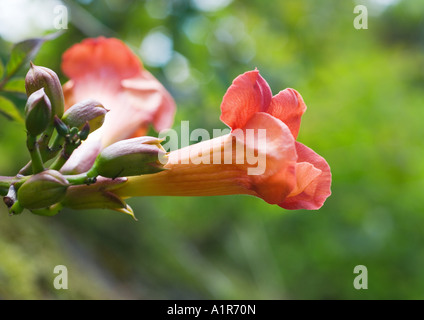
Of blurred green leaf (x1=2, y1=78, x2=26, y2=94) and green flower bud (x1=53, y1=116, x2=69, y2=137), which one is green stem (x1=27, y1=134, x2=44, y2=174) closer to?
green flower bud (x1=53, y1=116, x2=69, y2=137)

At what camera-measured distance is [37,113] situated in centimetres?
59

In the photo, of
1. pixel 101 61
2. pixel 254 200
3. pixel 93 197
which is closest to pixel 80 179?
pixel 93 197

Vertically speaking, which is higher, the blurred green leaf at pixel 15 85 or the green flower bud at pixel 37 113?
the blurred green leaf at pixel 15 85

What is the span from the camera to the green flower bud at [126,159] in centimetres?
65

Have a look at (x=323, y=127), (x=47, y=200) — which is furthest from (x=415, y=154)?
(x=47, y=200)

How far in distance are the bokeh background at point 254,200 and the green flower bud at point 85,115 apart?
Result: 0.64 meters

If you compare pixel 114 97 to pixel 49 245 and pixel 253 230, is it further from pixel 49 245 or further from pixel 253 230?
pixel 253 230

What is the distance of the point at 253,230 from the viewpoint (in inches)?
139

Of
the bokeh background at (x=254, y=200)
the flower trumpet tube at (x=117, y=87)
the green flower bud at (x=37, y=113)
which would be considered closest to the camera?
the green flower bud at (x=37, y=113)

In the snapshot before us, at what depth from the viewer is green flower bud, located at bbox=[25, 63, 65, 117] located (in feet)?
2.16

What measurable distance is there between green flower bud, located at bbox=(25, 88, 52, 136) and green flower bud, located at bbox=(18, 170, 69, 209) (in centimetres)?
7

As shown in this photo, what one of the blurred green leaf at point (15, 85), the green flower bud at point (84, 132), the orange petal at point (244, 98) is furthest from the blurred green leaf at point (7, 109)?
the orange petal at point (244, 98)

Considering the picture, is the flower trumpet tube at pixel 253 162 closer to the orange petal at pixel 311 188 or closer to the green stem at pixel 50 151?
the orange petal at pixel 311 188
